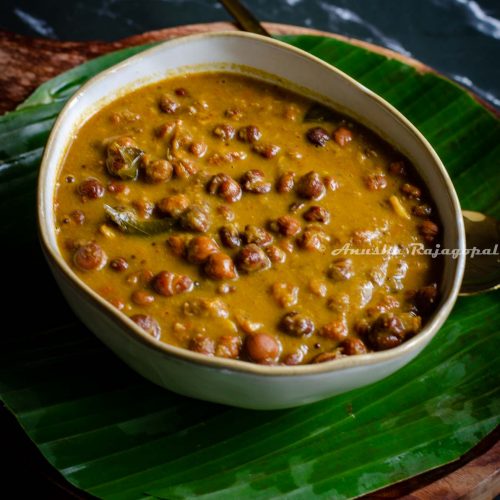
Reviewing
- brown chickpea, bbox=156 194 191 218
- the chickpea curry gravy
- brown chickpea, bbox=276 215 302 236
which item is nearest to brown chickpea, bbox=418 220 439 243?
the chickpea curry gravy

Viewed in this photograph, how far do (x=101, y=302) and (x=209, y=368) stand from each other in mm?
324

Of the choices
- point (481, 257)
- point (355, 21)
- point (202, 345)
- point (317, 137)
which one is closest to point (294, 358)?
point (202, 345)

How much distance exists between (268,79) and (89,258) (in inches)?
39.8

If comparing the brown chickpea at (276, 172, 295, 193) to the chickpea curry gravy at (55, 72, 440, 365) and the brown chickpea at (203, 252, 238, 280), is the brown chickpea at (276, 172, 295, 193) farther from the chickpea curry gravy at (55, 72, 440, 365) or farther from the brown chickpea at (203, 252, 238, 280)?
the brown chickpea at (203, 252, 238, 280)

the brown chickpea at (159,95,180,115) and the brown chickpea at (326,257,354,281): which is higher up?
the brown chickpea at (159,95,180,115)

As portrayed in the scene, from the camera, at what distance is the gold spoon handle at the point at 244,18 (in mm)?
3191

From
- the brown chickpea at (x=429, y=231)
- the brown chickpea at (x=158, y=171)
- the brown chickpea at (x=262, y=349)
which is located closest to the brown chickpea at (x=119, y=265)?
the brown chickpea at (x=158, y=171)

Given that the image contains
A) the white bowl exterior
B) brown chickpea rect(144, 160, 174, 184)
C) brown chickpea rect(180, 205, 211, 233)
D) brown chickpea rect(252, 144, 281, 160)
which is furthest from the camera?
brown chickpea rect(252, 144, 281, 160)

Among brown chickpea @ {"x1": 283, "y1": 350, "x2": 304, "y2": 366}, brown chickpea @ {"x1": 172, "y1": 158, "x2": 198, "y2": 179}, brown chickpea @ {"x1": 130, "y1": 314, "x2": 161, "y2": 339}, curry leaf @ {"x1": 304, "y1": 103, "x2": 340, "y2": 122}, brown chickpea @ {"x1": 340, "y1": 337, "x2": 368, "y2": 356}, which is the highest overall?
curry leaf @ {"x1": 304, "y1": 103, "x2": 340, "y2": 122}

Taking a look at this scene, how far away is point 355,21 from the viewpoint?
13.5ft

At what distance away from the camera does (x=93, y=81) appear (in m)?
2.48

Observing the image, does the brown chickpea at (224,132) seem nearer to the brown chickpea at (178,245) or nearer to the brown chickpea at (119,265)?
the brown chickpea at (178,245)

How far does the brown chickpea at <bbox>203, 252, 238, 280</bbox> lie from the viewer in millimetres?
2131

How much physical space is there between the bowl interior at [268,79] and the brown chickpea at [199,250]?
0.41 metres
